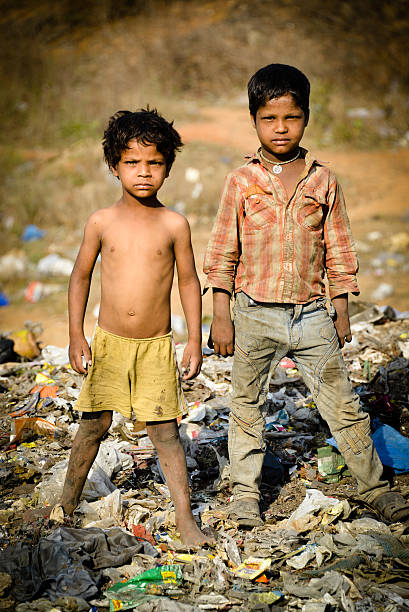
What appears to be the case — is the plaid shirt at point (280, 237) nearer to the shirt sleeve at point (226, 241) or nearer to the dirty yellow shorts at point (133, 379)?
the shirt sleeve at point (226, 241)

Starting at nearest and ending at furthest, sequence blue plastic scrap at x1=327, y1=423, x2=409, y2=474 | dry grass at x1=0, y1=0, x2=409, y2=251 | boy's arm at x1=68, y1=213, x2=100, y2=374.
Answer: boy's arm at x1=68, y1=213, x2=100, y2=374
blue plastic scrap at x1=327, y1=423, x2=409, y2=474
dry grass at x1=0, y1=0, x2=409, y2=251

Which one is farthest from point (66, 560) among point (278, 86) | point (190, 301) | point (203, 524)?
point (278, 86)

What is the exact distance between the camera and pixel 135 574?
260cm

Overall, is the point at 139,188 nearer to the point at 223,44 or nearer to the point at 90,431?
the point at 90,431

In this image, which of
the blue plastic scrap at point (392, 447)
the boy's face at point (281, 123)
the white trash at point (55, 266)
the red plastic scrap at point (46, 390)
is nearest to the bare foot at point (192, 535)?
the blue plastic scrap at point (392, 447)

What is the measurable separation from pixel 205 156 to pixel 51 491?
9.30 meters

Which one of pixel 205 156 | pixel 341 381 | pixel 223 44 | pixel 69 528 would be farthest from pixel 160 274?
pixel 223 44

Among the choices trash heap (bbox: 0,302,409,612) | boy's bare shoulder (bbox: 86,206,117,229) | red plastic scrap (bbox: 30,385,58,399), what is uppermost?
boy's bare shoulder (bbox: 86,206,117,229)

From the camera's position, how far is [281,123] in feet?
9.06

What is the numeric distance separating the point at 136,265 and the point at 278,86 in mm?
955

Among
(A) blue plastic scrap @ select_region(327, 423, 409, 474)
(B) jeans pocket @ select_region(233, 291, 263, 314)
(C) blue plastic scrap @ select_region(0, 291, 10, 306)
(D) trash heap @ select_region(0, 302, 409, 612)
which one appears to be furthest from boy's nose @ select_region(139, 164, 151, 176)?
(C) blue plastic scrap @ select_region(0, 291, 10, 306)

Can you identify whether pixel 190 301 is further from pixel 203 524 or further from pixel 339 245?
pixel 203 524

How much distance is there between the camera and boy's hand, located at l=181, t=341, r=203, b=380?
283 cm

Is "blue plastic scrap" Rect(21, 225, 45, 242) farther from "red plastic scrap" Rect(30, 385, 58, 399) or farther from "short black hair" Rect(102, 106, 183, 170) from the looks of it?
"short black hair" Rect(102, 106, 183, 170)
